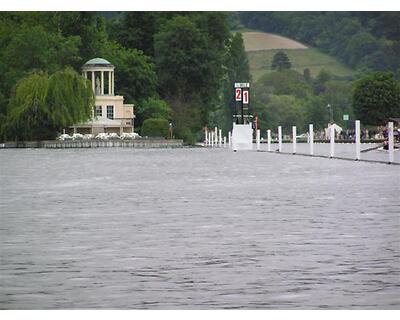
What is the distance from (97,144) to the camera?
87.4 meters

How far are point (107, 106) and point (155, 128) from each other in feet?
28.5

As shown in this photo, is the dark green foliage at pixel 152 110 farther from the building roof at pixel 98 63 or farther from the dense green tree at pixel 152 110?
the building roof at pixel 98 63

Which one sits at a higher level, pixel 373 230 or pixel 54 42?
pixel 54 42

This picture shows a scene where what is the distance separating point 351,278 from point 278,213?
6.53 meters

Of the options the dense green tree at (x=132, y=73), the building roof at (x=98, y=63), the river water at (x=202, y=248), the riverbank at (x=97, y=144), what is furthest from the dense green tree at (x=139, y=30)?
the river water at (x=202, y=248)

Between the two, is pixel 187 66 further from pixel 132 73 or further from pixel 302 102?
pixel 302 102

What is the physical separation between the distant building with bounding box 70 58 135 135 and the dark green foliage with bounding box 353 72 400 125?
23.0 metres

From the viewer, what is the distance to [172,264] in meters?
9.91

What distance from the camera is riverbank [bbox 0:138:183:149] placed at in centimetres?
8319

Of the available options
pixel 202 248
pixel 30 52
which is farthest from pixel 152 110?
pixel 202 248

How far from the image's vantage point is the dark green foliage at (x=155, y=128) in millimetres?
97438

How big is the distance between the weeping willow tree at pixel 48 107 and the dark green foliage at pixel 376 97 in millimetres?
38201
